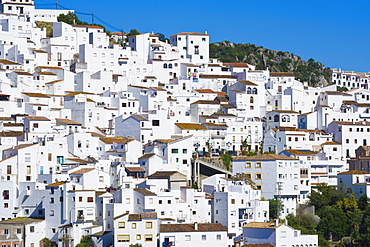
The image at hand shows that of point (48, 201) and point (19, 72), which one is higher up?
point (19, 72)

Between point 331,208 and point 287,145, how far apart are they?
9.65m

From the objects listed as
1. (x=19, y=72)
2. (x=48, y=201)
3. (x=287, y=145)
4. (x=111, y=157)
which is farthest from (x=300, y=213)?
(x=19, y=72)

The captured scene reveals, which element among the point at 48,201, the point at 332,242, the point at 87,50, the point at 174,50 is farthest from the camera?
the point at 174,50

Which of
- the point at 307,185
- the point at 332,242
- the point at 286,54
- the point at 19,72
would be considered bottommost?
the point at 332,242

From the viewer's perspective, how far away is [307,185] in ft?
184

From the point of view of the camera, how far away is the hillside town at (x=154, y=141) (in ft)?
154

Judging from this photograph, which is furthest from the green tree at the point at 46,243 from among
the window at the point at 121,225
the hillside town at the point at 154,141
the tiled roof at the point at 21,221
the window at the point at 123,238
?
the window at the point at 121,225

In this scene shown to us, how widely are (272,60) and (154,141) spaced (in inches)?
1974

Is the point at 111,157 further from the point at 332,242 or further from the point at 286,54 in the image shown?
the point at 286,54

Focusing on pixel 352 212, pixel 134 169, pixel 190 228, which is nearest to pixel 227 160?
pixel 134 169

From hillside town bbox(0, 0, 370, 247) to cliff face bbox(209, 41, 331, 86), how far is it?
61.3 ft

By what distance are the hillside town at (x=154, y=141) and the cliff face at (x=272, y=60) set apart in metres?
18.7

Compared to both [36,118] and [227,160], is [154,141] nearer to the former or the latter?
[227,160]

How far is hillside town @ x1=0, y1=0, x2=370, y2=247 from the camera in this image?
46.9 m
